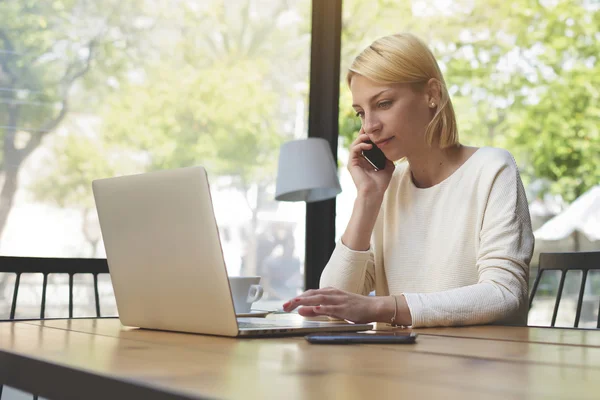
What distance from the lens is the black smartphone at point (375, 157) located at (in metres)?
1.96

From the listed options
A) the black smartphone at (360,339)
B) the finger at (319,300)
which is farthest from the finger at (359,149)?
the black smartphone at (360,339)

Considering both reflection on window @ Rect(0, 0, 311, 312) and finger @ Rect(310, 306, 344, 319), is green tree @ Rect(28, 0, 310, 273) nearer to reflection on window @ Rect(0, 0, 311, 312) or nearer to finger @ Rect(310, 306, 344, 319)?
reflection on window @ Rect(0, 0, 311, 312)

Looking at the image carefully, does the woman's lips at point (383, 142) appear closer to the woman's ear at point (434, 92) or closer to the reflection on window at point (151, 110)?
the woman's ear at point (434, 92)

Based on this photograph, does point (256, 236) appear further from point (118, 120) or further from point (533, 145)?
point (533, 145)

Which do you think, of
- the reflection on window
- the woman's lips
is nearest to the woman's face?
the woman's lips

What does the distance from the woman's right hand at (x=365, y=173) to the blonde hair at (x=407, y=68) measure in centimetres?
16

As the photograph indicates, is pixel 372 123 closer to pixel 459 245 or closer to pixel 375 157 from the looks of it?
pixel 375 157

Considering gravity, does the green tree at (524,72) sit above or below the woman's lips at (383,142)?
above

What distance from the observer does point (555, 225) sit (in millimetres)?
3883

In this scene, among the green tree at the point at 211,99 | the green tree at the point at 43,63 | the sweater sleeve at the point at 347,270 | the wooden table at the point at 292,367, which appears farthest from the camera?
the green tree at the point at 211,99

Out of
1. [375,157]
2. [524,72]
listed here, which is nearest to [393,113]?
[375,157]

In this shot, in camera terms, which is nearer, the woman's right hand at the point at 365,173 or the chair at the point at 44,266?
the chair at the point at 44,266

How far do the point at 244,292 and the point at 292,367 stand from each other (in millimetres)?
619

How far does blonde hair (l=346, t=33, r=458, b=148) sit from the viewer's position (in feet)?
5.86
